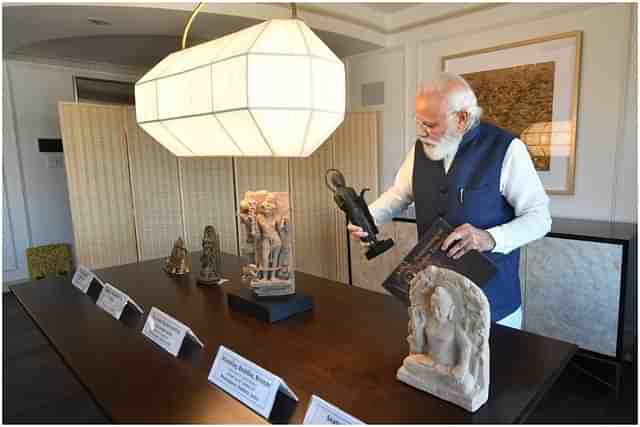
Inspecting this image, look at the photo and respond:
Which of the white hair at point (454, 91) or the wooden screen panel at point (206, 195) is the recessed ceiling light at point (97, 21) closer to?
the wooden screen panel at point (206, 195)

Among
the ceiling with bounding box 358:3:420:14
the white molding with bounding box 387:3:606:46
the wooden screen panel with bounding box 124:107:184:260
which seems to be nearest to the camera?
the white molding with bounding box 387:3:606:46

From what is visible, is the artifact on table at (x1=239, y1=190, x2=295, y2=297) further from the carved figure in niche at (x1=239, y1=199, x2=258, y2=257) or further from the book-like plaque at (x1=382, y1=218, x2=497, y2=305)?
the book-like plaque at (x1=382, y1=218, x2=497, y2=305)

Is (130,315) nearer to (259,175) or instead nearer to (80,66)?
(259,175)

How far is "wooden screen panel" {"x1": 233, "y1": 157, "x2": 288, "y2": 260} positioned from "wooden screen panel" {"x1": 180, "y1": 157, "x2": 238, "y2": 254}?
0.24 feet

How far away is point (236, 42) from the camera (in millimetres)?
1056

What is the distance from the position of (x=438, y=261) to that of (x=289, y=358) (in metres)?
0.52

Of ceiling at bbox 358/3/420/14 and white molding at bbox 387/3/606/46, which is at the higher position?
ceiling at bbox 358/3/420/14

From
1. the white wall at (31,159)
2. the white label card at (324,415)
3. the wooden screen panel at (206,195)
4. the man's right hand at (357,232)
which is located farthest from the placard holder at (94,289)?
the white wall at (31,159)

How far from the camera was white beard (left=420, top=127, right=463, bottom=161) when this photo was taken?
149 centimetres

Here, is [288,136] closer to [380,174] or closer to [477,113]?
[477,113]

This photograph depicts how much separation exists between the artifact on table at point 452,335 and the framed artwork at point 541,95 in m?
2.40

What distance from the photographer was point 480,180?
1.49 meters

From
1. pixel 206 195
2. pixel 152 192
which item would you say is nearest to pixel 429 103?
pixel 206 195

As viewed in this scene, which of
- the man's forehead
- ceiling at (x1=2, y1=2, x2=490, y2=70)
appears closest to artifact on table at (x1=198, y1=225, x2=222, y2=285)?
the man's forehead
